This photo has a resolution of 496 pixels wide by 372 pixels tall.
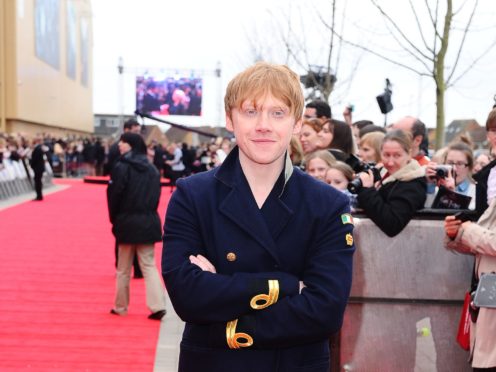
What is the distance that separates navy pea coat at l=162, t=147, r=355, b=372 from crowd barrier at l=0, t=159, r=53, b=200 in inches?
622

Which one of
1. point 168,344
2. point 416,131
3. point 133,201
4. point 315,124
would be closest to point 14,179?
point 133,201

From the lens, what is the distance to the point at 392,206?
387 cm

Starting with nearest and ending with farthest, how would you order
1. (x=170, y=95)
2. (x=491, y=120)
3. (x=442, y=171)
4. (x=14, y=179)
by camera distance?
1. (x=491, y=120)
2. (x=442, y=171)
3. (x=14, y=179)
4. (x=170, y=95)

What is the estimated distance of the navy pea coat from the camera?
2090mm

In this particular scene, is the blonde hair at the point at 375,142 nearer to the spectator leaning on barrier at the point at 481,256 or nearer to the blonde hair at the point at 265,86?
the spectator leaning on barrier at the point at 481,256

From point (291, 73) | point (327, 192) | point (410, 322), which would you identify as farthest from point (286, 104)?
point (410, 322)

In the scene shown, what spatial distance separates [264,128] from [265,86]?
129 mm

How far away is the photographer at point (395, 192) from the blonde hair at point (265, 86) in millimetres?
1762

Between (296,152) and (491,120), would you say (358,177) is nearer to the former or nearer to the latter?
(491,120)

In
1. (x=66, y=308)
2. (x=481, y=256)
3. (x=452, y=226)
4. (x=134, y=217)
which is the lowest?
(x=66, y=308)

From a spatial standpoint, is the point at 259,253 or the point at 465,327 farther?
the point at 465,327

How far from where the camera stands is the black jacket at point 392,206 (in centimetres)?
383

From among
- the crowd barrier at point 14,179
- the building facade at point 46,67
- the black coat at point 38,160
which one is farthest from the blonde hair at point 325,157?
the building facade at point 46,67

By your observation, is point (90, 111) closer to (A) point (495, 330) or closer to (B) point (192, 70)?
(B) point (192, 70)
